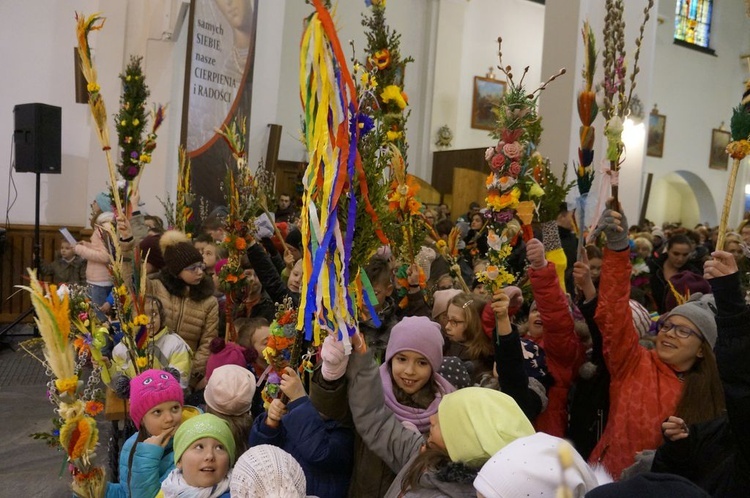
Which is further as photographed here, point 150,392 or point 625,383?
point 150,392

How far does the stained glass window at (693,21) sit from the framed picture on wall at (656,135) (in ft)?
7.58

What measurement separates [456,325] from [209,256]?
2.57 m

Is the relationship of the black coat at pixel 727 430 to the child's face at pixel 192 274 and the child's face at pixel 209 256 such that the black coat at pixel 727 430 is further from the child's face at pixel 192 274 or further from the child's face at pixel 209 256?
the child's face at pixel 209 256

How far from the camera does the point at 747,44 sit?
1883 centimetres

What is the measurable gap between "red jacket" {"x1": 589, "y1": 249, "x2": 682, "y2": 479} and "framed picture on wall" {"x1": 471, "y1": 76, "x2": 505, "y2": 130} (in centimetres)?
1261

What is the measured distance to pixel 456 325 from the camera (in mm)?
3139

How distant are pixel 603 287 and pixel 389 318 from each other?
3.46ft

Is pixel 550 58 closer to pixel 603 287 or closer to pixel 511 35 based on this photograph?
pixel 603 287

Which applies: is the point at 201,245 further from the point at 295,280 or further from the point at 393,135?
the point at 393,135

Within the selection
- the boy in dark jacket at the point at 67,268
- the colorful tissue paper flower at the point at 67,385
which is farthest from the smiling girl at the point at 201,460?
the boy in dark jacket at the point at 67,268

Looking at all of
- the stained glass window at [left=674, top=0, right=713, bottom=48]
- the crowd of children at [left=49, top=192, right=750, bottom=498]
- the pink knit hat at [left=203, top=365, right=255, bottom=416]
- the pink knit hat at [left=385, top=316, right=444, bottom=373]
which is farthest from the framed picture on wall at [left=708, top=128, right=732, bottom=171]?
the pink knit hat at [left=203, top=365, right=255, bottom=416]

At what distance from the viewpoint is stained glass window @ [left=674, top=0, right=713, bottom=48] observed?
17812 millimetres

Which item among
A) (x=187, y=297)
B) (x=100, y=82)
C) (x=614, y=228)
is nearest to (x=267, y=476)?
(x=614, y=228)

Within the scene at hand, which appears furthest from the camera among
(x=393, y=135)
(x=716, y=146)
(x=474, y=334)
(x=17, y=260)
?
(x=716, y=146)
